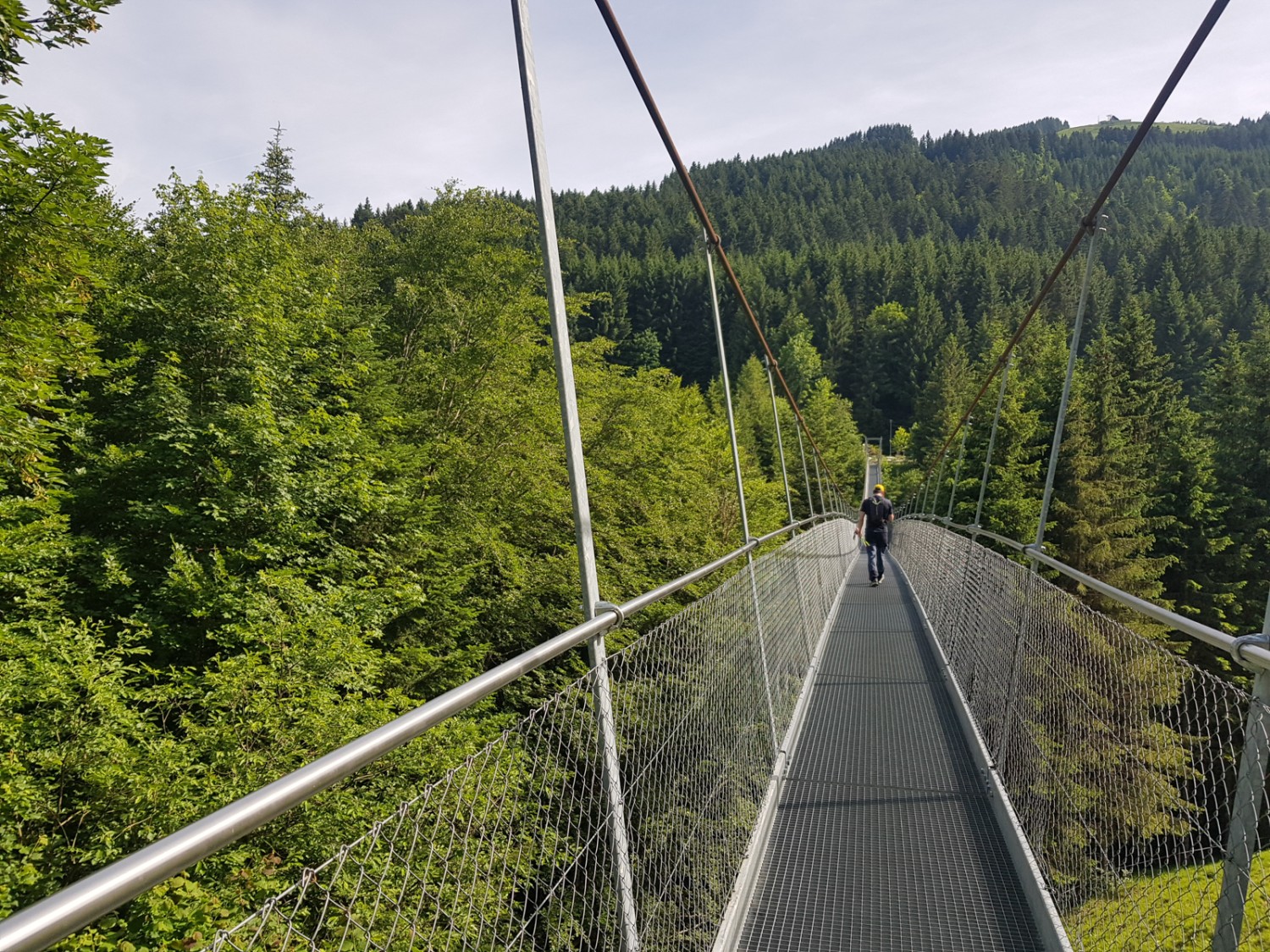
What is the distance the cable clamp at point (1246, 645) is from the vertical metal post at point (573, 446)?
1.23 m

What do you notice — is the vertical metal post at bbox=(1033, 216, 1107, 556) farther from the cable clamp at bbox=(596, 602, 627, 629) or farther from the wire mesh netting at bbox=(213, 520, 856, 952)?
the cable clamp at bbox=(596, 602, 627, 629)

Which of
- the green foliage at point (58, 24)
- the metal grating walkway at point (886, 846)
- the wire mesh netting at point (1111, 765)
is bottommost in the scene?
the metal grating walkway at point (886, 846)

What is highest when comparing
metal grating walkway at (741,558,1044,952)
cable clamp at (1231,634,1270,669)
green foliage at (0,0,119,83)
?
green foliage at (0,0,119,83)

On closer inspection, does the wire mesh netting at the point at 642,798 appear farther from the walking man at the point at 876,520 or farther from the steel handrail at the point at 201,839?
the walking man at the point at 876,520

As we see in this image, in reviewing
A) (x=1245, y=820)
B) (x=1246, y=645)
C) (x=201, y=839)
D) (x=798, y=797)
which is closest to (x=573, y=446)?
A: (x=201, y=839)

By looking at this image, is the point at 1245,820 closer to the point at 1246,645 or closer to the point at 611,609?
the point at 1246,645

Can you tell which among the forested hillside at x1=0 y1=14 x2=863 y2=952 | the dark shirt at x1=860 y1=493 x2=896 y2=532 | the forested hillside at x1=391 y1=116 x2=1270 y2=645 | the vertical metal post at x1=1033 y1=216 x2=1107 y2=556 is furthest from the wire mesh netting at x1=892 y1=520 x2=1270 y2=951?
the dark shirt at x1=860 y1=493 x2=896 y2=532

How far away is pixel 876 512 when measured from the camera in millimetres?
9336

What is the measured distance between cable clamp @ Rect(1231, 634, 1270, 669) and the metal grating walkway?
1230mm

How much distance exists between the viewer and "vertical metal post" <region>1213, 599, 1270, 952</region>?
4.88ft

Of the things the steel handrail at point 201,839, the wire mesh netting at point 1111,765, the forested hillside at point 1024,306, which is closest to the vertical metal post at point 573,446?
the steel handrail at point 201,839

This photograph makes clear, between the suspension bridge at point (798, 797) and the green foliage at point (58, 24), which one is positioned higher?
the green foliage at point (58, 24)

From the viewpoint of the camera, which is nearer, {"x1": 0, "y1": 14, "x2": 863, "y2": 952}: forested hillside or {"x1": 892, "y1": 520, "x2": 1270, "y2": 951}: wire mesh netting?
{"x1": 892, "y1": 520, "x2": 1270, "y2": 951}: wire mesh netting

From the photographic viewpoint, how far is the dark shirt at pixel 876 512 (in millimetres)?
9281
